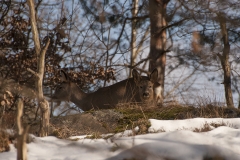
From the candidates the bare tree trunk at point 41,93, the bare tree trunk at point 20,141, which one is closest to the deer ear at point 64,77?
the bare tree trunk at point 41,93

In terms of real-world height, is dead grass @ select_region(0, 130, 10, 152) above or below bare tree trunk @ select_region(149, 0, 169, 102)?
below

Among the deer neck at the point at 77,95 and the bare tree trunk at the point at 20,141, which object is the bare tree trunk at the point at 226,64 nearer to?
the deer neck at the point at 77,95

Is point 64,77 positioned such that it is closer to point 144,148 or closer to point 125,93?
point 125,93

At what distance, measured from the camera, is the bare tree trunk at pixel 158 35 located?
44.5 ft

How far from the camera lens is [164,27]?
44.7 ft

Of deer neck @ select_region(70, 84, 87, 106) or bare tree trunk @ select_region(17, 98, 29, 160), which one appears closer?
bare tree trunk @ select_region(17, 98, 29, 160)

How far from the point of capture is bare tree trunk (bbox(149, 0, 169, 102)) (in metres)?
13.6

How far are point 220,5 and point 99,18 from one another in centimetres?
393

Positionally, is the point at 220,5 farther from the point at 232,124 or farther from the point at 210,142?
the point at 210,142

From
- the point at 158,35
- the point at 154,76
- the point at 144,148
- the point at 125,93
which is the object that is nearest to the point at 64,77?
the point at 125,93

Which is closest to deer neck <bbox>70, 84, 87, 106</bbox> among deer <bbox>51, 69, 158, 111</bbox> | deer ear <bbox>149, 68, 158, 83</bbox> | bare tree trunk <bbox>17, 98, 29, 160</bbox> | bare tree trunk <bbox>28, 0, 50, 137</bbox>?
deer <bbox>51, 69, 158, 111</bbox>

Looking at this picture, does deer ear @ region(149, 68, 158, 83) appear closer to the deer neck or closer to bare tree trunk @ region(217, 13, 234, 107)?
bare tree trunk @ region(217, 13, 234, 107)

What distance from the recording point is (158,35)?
13781 millimetres

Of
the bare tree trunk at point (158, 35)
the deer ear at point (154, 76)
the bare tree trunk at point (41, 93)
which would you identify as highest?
the bare tree trunk at point (158, 35)
